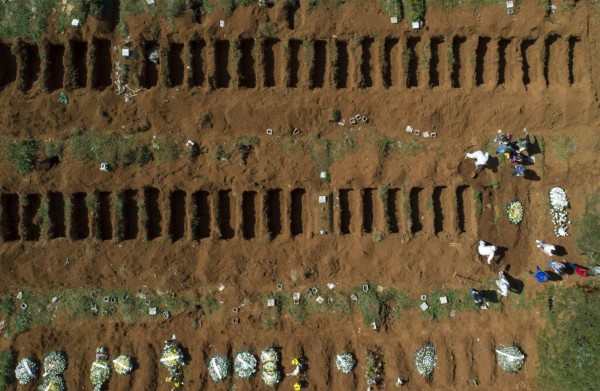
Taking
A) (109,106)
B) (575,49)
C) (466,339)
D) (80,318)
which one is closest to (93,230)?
(80,318)

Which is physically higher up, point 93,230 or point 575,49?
point 575,49

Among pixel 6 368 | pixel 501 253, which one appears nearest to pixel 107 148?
pixel 6 368

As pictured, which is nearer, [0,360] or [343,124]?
[0,360]

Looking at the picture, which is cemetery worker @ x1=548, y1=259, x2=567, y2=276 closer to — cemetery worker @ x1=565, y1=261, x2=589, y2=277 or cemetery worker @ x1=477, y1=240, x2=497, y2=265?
cemetery worker @ x1=565, y1=261, x2=589, y2=277

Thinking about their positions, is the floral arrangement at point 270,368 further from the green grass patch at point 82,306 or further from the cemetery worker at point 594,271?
the cemetery worker at point 594,271

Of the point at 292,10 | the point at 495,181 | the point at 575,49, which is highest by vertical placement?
the point at 292,10

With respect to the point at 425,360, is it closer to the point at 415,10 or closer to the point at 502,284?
the point at 502,284

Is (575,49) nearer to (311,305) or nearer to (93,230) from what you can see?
(311,305)
